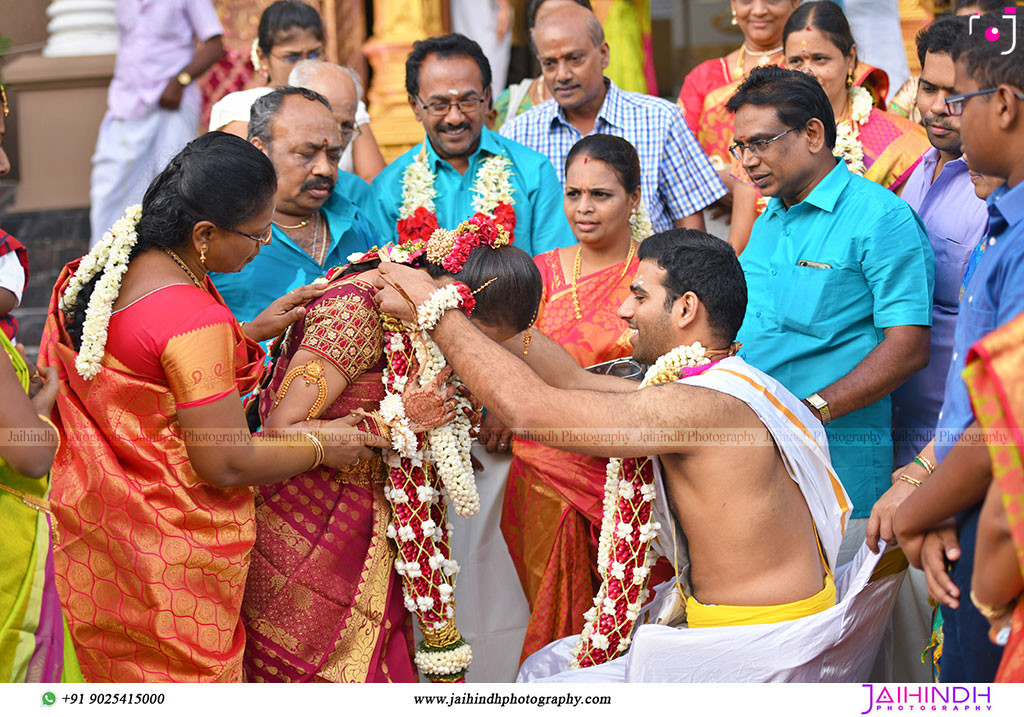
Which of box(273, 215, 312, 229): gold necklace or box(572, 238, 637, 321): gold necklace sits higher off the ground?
box(273, 215, 312, 229): gold necklace

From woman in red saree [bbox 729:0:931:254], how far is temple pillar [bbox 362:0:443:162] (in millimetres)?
2803

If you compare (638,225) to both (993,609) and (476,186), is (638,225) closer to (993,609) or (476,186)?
(476,186)

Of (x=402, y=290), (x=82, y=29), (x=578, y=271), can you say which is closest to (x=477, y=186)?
(x=578, y=271)

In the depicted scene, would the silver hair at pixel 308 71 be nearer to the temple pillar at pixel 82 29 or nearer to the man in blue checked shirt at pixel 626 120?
the man in blue checked shirt at pixel 626 120

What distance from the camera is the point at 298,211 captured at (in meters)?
3.71

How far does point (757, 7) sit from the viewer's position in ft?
16.4

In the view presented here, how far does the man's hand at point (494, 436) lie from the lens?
3.54 metres

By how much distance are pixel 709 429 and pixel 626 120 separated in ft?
8.17

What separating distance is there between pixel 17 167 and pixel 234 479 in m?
4.75

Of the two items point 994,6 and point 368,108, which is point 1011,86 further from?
point 368,108

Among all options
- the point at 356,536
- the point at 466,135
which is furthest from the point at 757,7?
the point at 356,536

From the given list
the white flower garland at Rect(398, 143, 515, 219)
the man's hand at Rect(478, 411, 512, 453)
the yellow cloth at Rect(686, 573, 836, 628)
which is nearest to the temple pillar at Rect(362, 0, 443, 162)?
the white flower garland at Rect(398, 143, 515, 219)

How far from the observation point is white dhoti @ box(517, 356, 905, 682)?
2.62m

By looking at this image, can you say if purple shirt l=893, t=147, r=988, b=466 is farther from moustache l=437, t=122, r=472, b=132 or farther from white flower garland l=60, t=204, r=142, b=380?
white flower garland l=60, t=204, r=142, b=380
